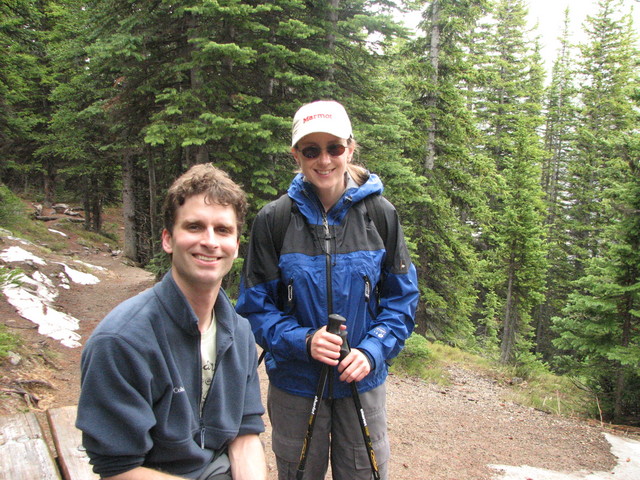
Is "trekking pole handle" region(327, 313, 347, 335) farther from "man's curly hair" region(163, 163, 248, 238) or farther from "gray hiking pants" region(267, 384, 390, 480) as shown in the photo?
"man's curly hair" region(163, 163, 248, 238)

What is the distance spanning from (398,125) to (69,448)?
10.6m

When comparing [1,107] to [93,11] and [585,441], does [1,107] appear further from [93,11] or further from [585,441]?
[585,441]

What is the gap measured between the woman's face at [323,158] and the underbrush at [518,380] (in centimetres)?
776

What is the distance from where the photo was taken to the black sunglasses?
2479mm

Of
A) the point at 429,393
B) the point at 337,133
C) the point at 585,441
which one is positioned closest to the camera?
the point at 337,133

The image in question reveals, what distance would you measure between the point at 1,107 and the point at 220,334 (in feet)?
60.1

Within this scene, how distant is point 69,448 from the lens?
268cm

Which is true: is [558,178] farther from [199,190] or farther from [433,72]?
[199,190]

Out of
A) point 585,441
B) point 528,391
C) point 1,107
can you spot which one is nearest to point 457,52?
point 528,391

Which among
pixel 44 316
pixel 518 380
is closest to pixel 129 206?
pixel 44 316

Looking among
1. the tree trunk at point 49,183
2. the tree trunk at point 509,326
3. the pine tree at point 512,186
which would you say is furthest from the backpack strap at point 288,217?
the tree trunk at point 49,183

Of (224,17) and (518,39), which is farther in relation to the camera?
(518,39)

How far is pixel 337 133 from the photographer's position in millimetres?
2418

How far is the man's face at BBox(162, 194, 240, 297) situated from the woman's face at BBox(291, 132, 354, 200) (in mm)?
657
